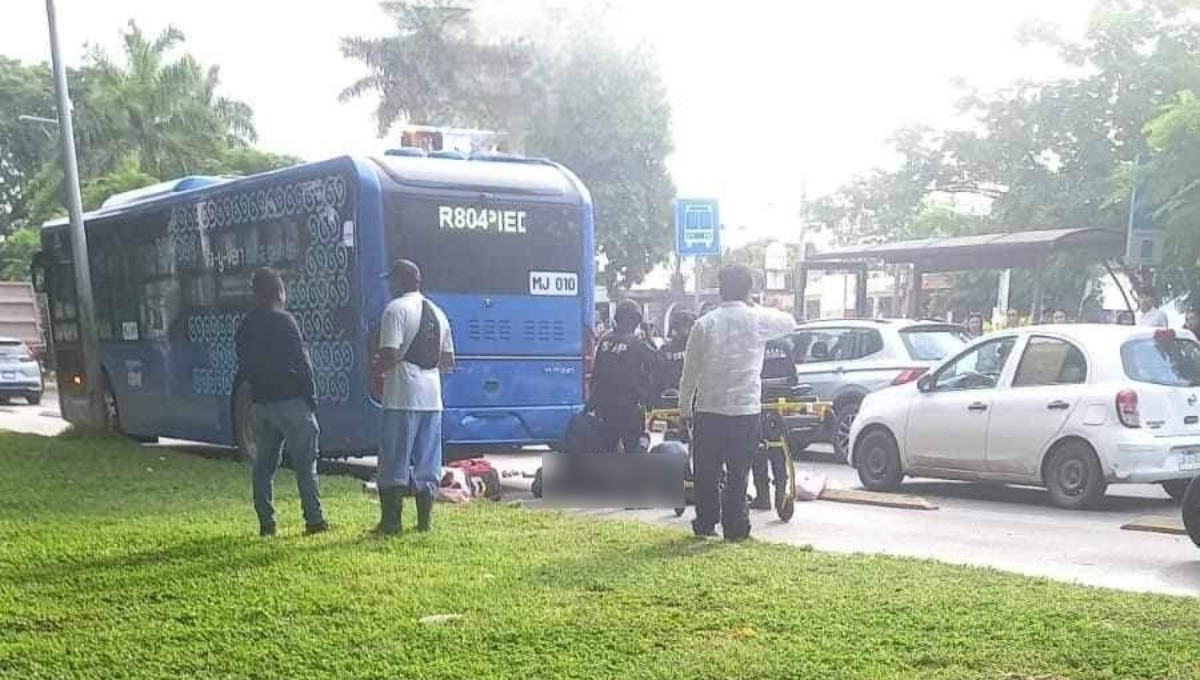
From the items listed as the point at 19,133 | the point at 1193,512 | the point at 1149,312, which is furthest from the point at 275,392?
the point at 19,133

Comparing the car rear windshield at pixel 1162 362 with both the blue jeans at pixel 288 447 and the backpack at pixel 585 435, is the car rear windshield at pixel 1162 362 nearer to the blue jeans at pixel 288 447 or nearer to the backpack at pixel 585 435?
the backpack at pixel 585 435

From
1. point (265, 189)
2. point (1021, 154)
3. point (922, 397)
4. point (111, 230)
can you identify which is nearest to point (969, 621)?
point (922, 397)

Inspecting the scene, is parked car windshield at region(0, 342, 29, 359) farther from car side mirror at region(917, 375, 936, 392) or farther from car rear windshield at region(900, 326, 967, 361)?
car side mirror at region(917, 375, 936, 392)

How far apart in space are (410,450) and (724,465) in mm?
1919

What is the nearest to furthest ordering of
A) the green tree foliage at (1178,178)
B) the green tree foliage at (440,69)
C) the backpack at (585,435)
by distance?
the backpack at (585,435) → the green tree foliage at (1178,178) → the green tree foliage at (440,69)

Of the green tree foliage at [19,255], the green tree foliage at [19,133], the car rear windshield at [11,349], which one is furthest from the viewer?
the green tree foliage at [19,133]

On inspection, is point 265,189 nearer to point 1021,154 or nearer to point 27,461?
point 27,461

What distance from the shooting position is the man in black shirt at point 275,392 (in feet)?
25.0

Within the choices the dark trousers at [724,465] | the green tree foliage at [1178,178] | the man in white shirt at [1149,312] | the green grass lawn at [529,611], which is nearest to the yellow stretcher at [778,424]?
the dark trousers at [724,465]

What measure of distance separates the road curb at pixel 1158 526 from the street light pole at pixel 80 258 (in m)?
11.5

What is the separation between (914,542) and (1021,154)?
20.8m

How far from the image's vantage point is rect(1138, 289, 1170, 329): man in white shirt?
43.3ft

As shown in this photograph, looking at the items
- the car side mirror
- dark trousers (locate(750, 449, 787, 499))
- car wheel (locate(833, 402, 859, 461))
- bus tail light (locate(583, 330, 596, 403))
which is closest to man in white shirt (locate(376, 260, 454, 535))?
dark trousers (locate(750, 449, 787, 499))

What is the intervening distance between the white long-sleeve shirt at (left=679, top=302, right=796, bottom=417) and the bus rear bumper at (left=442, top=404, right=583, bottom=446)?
3823 mm
